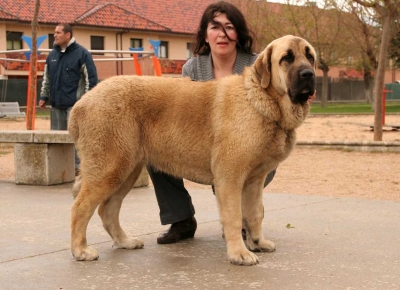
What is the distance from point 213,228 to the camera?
604 centimetres

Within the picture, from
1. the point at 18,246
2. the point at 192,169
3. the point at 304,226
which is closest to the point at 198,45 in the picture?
the point at 192,169

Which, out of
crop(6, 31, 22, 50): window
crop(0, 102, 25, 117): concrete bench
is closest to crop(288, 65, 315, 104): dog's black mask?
crop(0, 102, 25, 117): concrete bench

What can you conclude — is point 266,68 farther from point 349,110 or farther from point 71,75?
point 349,110

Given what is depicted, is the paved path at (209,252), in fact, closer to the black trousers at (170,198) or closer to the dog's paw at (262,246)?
the dog's paw at (262,246)

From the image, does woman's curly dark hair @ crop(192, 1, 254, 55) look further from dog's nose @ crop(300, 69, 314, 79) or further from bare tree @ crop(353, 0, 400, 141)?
bare tree @ crop(353, 0, 400, 141)

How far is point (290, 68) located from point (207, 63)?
151 cm

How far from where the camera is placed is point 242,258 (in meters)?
4.61

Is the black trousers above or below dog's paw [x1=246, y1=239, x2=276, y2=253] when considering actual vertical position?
above

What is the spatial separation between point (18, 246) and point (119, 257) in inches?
35.5

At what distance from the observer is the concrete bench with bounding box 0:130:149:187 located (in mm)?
8836

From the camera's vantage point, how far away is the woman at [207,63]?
562 centimetres

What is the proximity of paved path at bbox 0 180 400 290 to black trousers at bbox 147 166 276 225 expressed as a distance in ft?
0.77

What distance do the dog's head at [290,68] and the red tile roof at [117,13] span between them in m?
32.6

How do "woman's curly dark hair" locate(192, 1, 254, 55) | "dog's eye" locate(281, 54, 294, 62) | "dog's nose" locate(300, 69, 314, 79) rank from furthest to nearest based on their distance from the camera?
Result: "woman's curly dark hair" locate(192, 1, 254, 55) → "dog's eye" locate(281, 54, 294, 62) → "dog's nose" locate(300, 69, 314, 79)
